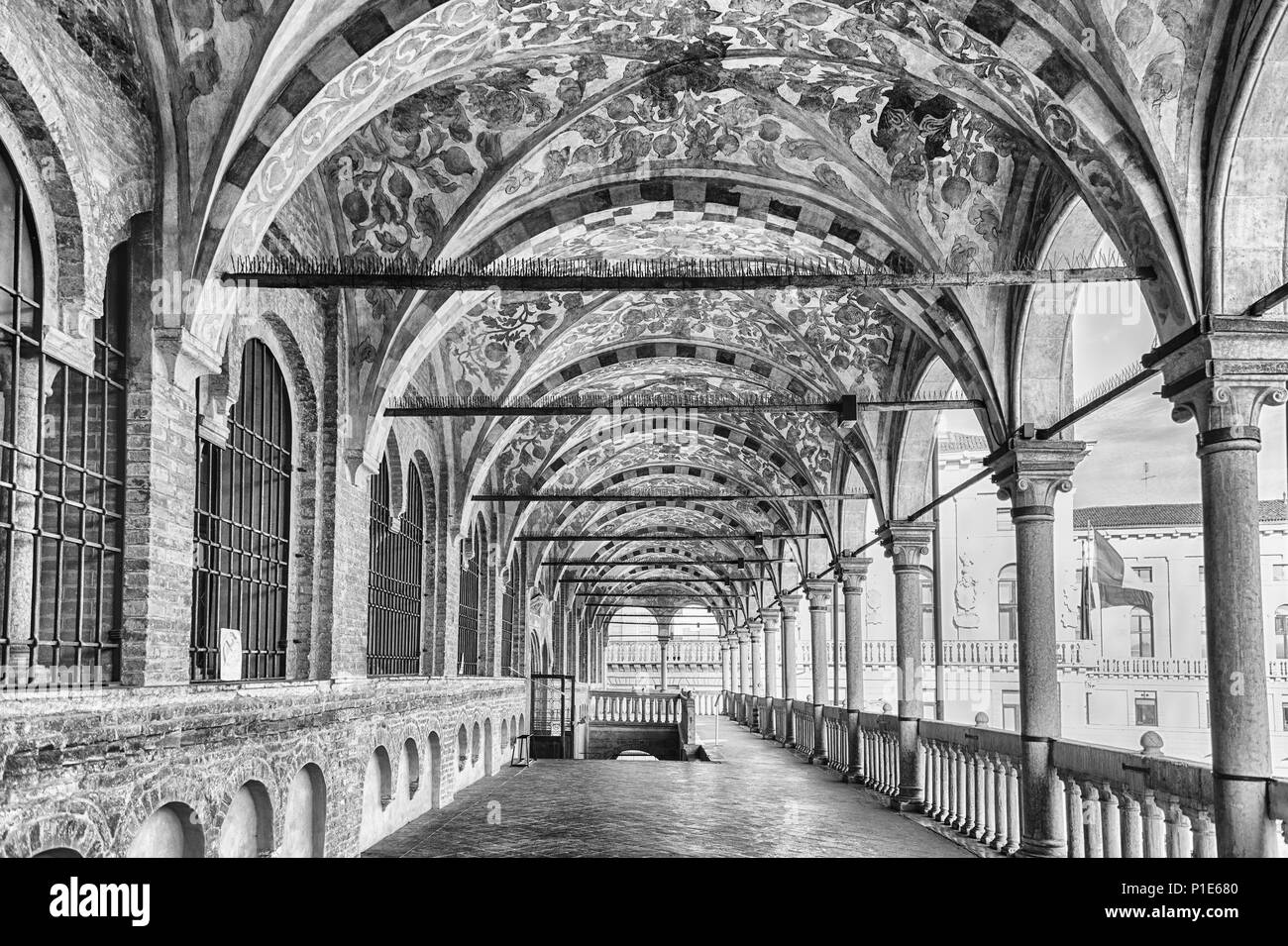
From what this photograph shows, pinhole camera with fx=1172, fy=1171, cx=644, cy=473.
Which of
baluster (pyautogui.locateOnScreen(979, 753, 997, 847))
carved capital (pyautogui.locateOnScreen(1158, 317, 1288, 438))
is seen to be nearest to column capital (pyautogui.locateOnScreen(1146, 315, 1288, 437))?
carved capital (pyautogui.locateOnScreen(1158, 317, 1288, 438))

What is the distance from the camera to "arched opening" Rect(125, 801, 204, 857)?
7.28 meters

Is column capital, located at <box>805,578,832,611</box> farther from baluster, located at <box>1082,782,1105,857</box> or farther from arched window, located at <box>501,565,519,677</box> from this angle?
baluster, located at <box>1082,782,1105,857</box>

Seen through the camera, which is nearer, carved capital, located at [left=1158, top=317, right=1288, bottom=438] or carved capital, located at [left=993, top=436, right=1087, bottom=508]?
carved capital, located at [left=1158, top=317, right=1288, bottom=438]

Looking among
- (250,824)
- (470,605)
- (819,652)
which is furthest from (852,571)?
(250,824)

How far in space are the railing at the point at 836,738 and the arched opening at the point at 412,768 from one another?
28.5 feet

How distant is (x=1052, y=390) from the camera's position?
40.5 ft

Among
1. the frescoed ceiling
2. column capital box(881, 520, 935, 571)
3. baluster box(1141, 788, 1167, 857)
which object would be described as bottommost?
baluster box(1141, 788, 1167, 857)

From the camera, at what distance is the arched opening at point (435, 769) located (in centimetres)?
1608

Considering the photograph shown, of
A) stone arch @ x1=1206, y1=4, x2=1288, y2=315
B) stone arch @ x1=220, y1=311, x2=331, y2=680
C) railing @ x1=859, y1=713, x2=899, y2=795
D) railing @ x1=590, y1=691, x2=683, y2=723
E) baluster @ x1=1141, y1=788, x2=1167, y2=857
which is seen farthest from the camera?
railing @ x1=590, y1=691, x2=683, y2=723

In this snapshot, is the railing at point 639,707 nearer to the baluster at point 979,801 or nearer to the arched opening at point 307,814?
the baluster at point 979,801

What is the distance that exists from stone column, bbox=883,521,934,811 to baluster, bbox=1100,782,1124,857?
5790 mm

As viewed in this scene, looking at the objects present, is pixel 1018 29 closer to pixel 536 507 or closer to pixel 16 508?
pixel 16 508

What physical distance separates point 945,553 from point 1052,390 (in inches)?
1044
